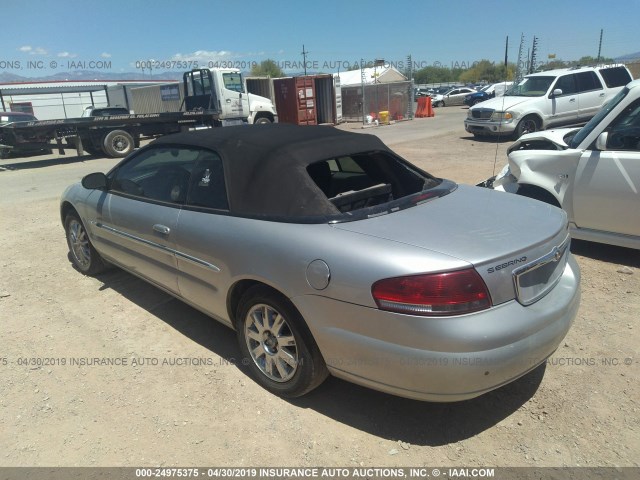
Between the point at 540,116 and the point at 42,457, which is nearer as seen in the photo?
the point at 42,457

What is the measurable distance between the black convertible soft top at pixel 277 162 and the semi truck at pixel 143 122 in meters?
13.2

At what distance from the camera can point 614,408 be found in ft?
9.02

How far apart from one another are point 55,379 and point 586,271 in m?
4.62

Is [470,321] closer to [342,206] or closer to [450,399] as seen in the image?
[450,399]

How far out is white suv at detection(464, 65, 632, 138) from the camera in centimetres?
1431

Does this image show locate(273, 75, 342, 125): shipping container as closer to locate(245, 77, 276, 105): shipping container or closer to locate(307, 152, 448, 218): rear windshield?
locate(245, 77, 276, 105): shipping container

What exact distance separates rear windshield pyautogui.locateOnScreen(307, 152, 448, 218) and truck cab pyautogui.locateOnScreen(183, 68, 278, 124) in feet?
50.0

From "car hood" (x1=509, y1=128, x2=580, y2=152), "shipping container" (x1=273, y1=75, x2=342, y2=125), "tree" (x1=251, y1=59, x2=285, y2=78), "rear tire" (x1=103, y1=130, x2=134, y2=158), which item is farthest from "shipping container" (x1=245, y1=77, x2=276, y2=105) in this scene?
"tree" (x1=251, y1=59, x2=285, y2=78)

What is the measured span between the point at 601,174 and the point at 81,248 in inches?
205

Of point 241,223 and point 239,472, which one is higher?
point 241,223

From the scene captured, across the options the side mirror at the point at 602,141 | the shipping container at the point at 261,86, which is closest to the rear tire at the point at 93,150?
the shipping container at the point at 261,86

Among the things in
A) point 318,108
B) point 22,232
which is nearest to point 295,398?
point 22,232

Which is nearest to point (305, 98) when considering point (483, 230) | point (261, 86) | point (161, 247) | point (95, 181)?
point (261, 86)

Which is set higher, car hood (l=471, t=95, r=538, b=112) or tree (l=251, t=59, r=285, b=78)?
tree (l=251, t=59, r=285, b=78)
